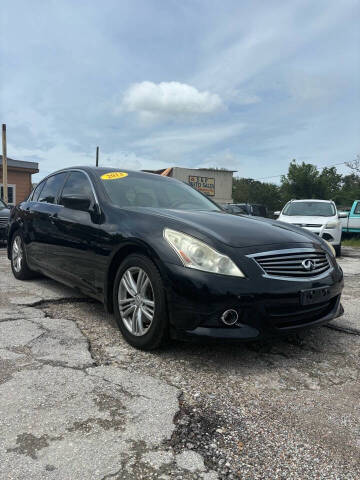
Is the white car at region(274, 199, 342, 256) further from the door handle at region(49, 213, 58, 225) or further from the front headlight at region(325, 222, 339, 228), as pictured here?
the door handle at region(49, 213, 58, 225)

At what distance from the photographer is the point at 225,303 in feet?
8.16

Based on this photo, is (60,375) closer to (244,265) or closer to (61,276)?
(244,265)

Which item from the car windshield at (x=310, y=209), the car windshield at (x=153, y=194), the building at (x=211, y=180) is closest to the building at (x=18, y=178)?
the car windshield at (x=310, y=209)

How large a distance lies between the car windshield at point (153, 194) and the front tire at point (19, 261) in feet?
6.84

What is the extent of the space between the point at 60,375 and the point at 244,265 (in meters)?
1.36

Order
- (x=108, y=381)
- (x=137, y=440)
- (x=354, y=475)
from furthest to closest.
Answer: (x=108, y=381) < (x=137, y=440) < (x=354, y=475)

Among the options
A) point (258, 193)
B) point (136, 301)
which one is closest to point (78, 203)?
point (136, 301)

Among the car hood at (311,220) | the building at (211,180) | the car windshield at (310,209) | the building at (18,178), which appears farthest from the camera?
the building at (211,180)

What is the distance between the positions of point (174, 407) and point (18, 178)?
23989mm

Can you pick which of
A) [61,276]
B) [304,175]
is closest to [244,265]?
[61,276]

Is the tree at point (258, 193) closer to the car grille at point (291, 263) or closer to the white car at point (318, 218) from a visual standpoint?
the white car at point (318, 218)

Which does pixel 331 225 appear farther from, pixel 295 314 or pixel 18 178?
pixel 18 178

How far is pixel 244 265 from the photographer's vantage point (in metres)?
2.58

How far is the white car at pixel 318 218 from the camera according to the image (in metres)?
9.44
